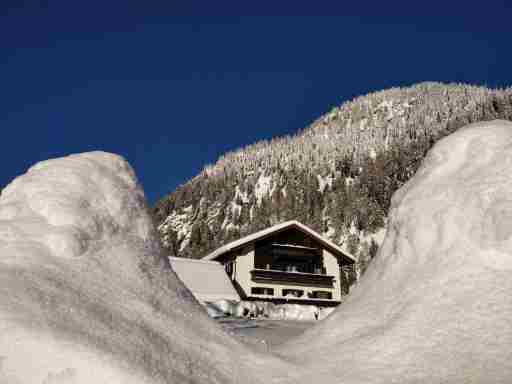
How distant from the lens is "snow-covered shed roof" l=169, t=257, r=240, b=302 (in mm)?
28198

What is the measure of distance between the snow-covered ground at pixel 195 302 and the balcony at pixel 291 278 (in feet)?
104

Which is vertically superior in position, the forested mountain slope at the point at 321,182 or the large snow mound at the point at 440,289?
the forested mountain slope at the point at 321,182

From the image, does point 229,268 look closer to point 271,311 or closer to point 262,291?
point 262,291

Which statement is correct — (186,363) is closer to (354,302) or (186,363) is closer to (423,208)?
(354,302)

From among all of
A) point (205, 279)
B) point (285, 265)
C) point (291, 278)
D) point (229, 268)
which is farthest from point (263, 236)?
point (205, 279)

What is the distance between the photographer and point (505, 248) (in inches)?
130

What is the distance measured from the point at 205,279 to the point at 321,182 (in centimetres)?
9837

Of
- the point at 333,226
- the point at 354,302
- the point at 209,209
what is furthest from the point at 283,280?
the point at 209,209

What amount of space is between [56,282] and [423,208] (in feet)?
9.65

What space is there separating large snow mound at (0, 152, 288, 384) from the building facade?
31439 mm

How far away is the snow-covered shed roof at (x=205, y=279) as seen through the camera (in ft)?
92.5

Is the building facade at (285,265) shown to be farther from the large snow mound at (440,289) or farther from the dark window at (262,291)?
the large snow mound at (440,289)

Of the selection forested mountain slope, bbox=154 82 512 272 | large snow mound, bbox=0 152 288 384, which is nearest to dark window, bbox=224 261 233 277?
large snow mound, bbox=0 152 288 384

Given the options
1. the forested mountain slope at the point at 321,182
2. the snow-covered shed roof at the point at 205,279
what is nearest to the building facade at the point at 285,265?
the snow-covered shed roof at the point at 205,279
